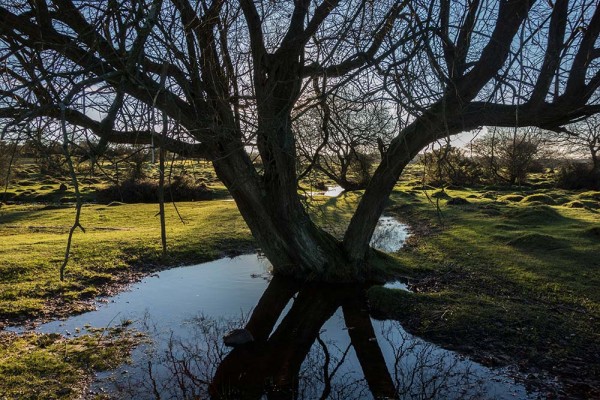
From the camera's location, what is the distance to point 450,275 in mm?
12359

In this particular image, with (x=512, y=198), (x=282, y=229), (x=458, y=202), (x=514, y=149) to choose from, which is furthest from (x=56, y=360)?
→ (x=512, y=198)

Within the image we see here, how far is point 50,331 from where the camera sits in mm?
8602

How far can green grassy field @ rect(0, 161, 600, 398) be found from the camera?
764 cm

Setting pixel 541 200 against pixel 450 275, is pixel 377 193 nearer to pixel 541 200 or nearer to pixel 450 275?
pixel 450 275

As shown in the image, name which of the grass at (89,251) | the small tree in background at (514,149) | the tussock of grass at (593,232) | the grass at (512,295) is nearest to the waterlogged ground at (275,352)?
the grass at (512,295)

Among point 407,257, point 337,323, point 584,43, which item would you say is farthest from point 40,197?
point 584,43

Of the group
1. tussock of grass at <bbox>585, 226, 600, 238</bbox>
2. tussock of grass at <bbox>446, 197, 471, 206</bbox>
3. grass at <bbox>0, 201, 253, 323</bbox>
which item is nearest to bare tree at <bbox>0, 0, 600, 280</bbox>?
grass at <bbox>0, 201, 253, 323</bbox>

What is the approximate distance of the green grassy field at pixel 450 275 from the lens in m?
7.64

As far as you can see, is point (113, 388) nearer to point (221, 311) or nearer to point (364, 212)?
point (221, 311)

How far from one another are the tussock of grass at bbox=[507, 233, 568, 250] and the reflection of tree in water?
24.9 feet

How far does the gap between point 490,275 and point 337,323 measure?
16.5ft

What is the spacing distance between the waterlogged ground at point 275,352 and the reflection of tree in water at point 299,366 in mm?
15

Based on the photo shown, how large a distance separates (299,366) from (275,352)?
2.14 ft

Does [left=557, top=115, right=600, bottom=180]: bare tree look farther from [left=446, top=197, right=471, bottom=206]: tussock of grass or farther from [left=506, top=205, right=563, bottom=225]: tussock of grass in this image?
[left=446, top=197, right=471, bottom=206]: tussock of grass
